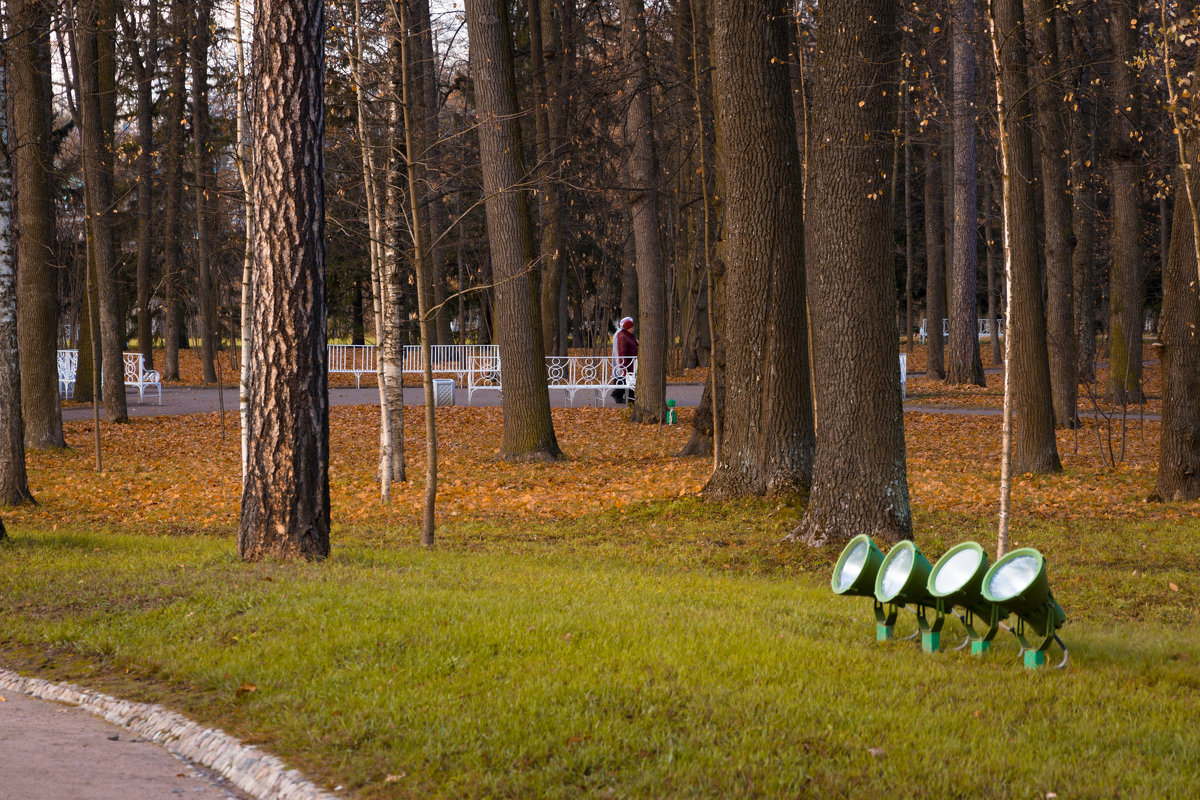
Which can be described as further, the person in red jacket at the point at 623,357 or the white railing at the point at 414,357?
the white railing at the point at 414,357

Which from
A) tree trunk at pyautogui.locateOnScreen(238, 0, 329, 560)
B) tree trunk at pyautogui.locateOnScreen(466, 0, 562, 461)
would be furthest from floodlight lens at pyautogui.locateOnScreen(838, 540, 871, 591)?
tree trunk at pyautogui.locateOnScreen(466, 0, 562, 461)

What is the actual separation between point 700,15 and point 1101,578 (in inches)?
339

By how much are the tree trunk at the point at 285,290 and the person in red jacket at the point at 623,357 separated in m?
14.2

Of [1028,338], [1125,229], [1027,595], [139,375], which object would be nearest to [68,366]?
[139,375]

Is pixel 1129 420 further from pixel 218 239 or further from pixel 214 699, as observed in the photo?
pixel 218 239

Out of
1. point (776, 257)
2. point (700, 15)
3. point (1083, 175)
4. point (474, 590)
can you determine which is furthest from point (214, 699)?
point (1083, 175)


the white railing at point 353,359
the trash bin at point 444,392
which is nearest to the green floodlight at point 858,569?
the trash bin at point 444,392

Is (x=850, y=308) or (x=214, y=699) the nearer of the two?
(x=214, y=699)

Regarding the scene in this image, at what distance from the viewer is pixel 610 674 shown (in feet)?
14.0

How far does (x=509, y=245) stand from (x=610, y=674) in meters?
9.42

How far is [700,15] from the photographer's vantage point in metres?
12.8

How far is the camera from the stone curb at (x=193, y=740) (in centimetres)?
348

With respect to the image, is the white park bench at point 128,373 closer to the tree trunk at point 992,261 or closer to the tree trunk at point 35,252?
the tree trunk at point 35,252

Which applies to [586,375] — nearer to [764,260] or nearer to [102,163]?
[102,163]
